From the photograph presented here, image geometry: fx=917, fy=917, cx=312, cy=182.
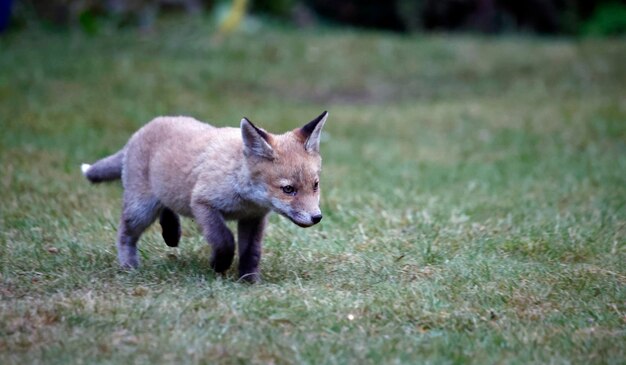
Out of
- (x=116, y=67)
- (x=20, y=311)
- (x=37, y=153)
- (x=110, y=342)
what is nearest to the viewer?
(x=110, y=342)

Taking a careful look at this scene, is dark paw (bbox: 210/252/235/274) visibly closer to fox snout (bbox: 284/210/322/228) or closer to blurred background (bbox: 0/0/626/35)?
fox snout (bbox: 284/210/322/228)

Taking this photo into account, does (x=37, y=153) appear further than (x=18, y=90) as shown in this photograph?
No

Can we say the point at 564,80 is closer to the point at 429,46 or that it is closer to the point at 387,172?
the point at 429,46

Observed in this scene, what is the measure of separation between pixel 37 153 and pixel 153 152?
4.43 metres

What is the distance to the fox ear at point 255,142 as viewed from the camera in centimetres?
616

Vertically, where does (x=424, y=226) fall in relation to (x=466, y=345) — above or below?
below

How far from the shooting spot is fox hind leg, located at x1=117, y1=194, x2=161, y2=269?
6820 mm

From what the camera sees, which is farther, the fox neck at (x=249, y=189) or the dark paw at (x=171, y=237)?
the dark paw at (x=171, y=237)

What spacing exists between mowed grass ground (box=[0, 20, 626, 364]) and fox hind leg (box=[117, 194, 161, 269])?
187 mm

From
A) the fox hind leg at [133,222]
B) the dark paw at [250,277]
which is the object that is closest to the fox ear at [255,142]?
the dark paw at [250,277]

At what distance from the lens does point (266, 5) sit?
2117 centimetres

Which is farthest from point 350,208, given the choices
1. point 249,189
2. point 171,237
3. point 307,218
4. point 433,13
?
point 433,13

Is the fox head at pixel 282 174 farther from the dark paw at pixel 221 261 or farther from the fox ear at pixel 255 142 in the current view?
the dark paw at pixel 221 261

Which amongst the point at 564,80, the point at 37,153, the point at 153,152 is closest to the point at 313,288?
the point at 153,152
